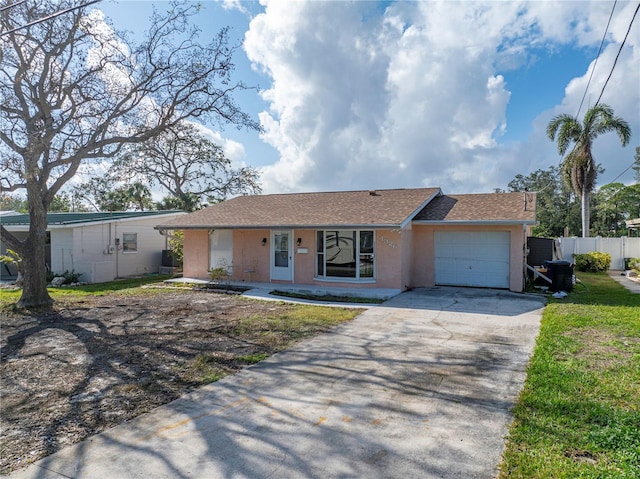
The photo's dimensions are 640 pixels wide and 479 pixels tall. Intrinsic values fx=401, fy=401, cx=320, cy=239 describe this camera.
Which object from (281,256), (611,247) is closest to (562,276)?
(281,256)

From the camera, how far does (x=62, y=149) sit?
1134 cm

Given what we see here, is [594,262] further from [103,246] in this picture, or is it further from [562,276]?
[103,246]

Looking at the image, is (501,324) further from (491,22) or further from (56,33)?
(56,33)

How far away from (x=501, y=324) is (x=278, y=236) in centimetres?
851

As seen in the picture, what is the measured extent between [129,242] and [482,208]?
52.4ft

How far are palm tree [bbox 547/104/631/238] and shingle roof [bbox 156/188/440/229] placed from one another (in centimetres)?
1234

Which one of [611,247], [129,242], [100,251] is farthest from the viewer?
[611,247]

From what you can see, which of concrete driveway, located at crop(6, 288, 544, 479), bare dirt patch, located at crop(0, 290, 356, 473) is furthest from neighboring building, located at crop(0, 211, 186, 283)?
concrete driveway, located at crop(6, 288, 544, 479)

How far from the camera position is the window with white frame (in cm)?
1350

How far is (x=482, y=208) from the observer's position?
14273mm

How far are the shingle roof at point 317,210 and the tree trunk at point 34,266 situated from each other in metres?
5.25

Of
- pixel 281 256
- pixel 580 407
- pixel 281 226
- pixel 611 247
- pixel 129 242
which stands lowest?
pixel 580 407

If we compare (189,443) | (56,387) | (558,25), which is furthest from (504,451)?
(558,25)

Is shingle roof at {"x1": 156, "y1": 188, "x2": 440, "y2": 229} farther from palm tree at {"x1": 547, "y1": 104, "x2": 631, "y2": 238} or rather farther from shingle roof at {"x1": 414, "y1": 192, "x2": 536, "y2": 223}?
palm tree at {"x1": 547, "y1": 104, "x2": 631, "y2": 238}
